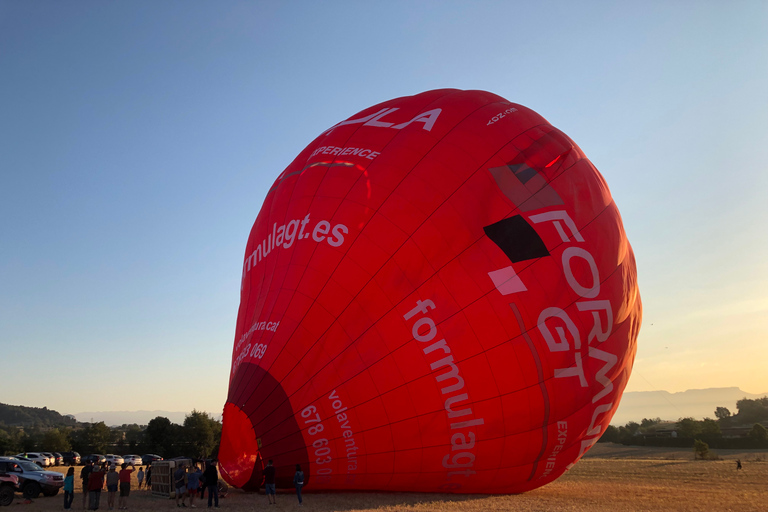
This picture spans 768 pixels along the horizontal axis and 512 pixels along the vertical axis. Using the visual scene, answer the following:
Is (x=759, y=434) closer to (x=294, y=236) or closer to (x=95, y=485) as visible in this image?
(x=294, y=236)

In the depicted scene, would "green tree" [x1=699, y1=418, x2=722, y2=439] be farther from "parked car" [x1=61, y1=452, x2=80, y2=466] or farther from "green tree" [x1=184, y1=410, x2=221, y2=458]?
"parked car" [x1=61, y1=452, x2=80, y2=466]

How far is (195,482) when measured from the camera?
929 cm

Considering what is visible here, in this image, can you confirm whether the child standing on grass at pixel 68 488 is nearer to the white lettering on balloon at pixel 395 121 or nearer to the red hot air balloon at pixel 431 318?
the red hot air balloon at pixel 431 318

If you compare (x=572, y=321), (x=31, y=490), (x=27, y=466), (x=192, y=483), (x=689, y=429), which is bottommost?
(x=689, y=429)

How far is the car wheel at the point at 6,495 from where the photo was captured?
37.3 ft

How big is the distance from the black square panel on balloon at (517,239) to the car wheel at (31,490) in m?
12.3

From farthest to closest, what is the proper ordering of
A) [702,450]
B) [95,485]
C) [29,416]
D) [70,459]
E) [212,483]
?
[29,416] → [70,459] → [702,450] → [95,485] → [212,483]

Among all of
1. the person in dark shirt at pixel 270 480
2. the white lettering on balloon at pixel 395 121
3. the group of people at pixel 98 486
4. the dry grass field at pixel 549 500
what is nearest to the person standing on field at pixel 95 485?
the group of people at pixel 98 486

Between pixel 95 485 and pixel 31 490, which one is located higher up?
pixel 95 485

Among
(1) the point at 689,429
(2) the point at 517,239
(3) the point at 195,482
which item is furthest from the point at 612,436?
(3) the point at 195,482

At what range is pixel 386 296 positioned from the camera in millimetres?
8578

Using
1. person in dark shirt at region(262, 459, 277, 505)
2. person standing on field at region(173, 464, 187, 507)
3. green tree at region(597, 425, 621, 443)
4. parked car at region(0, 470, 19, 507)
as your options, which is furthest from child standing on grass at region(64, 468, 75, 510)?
green tree at region(597, 425, 621, 443)

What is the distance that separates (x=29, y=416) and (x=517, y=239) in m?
157

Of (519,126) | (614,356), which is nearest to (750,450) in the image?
(614,356)
